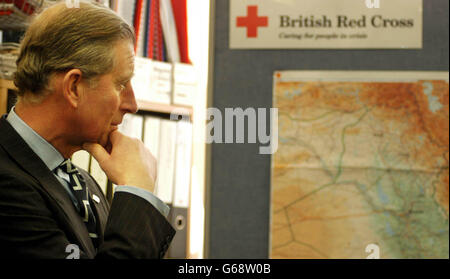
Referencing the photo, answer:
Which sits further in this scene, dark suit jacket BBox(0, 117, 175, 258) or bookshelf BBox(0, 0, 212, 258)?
bookshelf BBox(0, 0, 212, 258)

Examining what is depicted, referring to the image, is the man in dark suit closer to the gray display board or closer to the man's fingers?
the man's fingers

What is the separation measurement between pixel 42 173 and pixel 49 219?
0.26ft

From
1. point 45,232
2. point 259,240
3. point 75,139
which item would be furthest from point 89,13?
point 259,240

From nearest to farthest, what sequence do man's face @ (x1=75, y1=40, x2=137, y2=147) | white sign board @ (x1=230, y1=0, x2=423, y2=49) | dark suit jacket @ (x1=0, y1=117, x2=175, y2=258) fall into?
dark suit jacket @ (x1=0, y1=117, x2=175, y2=258)
man's face @ (x1=75, y1=40, x2=137, y2=147)
white sign board @ (x1=230, y1=0, x2=423, y2=49)

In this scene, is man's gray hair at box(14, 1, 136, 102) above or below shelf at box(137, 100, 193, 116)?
below

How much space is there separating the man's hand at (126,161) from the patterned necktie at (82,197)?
42mm

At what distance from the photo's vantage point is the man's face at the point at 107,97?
0.66m

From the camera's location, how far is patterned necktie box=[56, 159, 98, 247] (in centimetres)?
67

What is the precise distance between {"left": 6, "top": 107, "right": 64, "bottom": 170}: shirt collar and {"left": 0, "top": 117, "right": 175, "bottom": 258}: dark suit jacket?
11 millimetres

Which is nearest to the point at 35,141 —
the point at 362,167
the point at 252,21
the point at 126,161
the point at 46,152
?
the point at 46,152

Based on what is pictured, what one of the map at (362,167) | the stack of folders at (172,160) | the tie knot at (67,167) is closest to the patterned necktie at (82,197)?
the tie knot at (67,167)

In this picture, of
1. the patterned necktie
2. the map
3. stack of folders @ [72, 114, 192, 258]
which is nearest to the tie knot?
the patterned necktie

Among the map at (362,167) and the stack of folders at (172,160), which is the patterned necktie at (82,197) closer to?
the stack of folders at (172,160)
